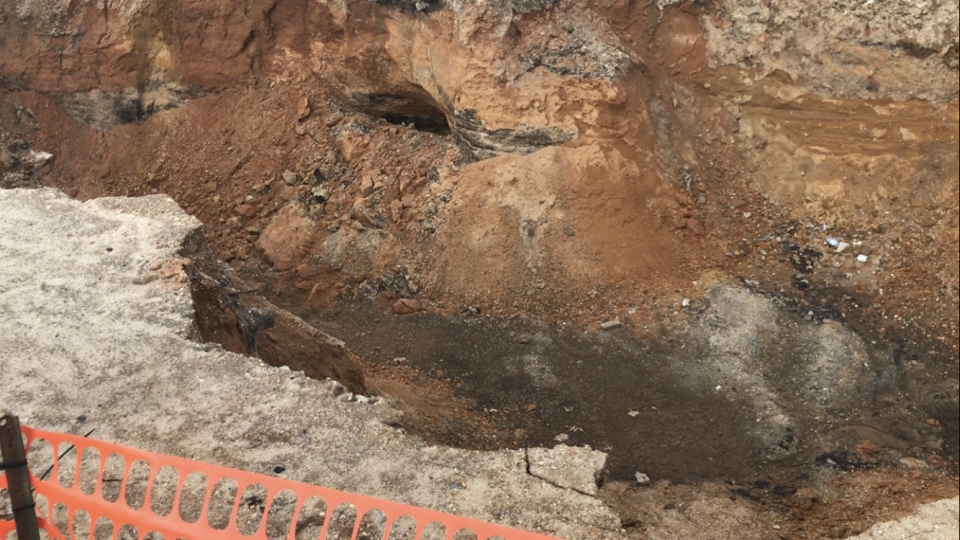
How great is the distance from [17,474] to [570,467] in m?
3.28

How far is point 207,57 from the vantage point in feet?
37.4

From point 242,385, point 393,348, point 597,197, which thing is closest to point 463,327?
point 393,348

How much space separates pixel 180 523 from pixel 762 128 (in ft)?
29.6

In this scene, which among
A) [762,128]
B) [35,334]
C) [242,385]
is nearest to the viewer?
[242,385]

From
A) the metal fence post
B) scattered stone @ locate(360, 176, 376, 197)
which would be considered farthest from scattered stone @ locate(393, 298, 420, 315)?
the metal fence post

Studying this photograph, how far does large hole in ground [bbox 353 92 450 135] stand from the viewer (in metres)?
11.3

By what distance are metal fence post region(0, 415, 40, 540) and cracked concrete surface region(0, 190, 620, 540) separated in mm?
1407

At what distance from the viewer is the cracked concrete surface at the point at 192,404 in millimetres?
4883

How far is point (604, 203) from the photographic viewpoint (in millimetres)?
9594

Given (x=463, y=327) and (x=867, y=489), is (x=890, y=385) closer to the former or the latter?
(x=867, y=489)

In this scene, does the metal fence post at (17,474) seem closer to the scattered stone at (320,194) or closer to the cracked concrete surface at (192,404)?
the cracked concrete surface at (192,404)

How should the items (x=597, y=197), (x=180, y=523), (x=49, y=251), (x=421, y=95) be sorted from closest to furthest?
(x=180, y=523) → (x=49, y=251) → (x=597, y=197) → (x=421, y=95)

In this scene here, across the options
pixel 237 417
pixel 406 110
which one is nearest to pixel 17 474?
pixel 237 417

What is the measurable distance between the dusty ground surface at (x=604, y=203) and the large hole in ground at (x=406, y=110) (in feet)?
0.18
